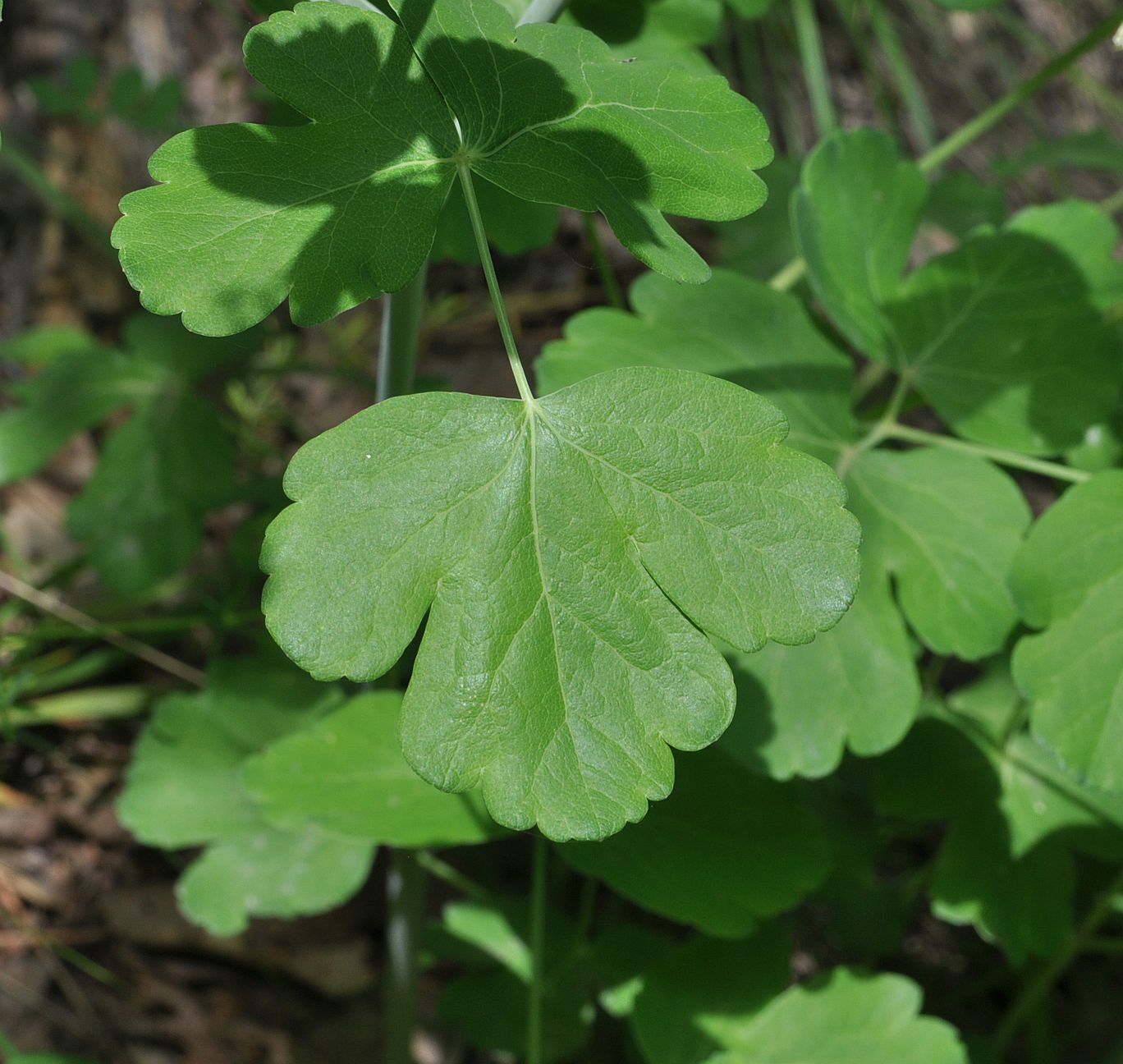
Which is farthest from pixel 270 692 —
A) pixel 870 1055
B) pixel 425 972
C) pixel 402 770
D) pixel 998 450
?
pixel 998 450

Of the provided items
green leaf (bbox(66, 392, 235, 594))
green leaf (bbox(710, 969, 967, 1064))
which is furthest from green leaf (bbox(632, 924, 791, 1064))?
green leaf (bbox(66, 392, 235, 594))

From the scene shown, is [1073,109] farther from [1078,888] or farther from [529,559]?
[529,559]

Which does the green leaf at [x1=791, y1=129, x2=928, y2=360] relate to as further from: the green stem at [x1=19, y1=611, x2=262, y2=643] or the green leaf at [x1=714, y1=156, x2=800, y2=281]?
the green stem at [x1=19, y1=611, x2=262, y2=643]

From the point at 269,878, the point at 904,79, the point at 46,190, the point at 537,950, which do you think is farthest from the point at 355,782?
the point at 904,79

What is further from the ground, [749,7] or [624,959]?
[749,7]

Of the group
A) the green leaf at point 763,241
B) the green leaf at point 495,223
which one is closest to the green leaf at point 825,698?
the green leaf at point 495,223

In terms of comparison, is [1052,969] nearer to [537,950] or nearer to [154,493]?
[537,950]

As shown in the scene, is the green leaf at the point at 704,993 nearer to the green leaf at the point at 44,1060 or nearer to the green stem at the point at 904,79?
the green leaf at the point at 44,1060
